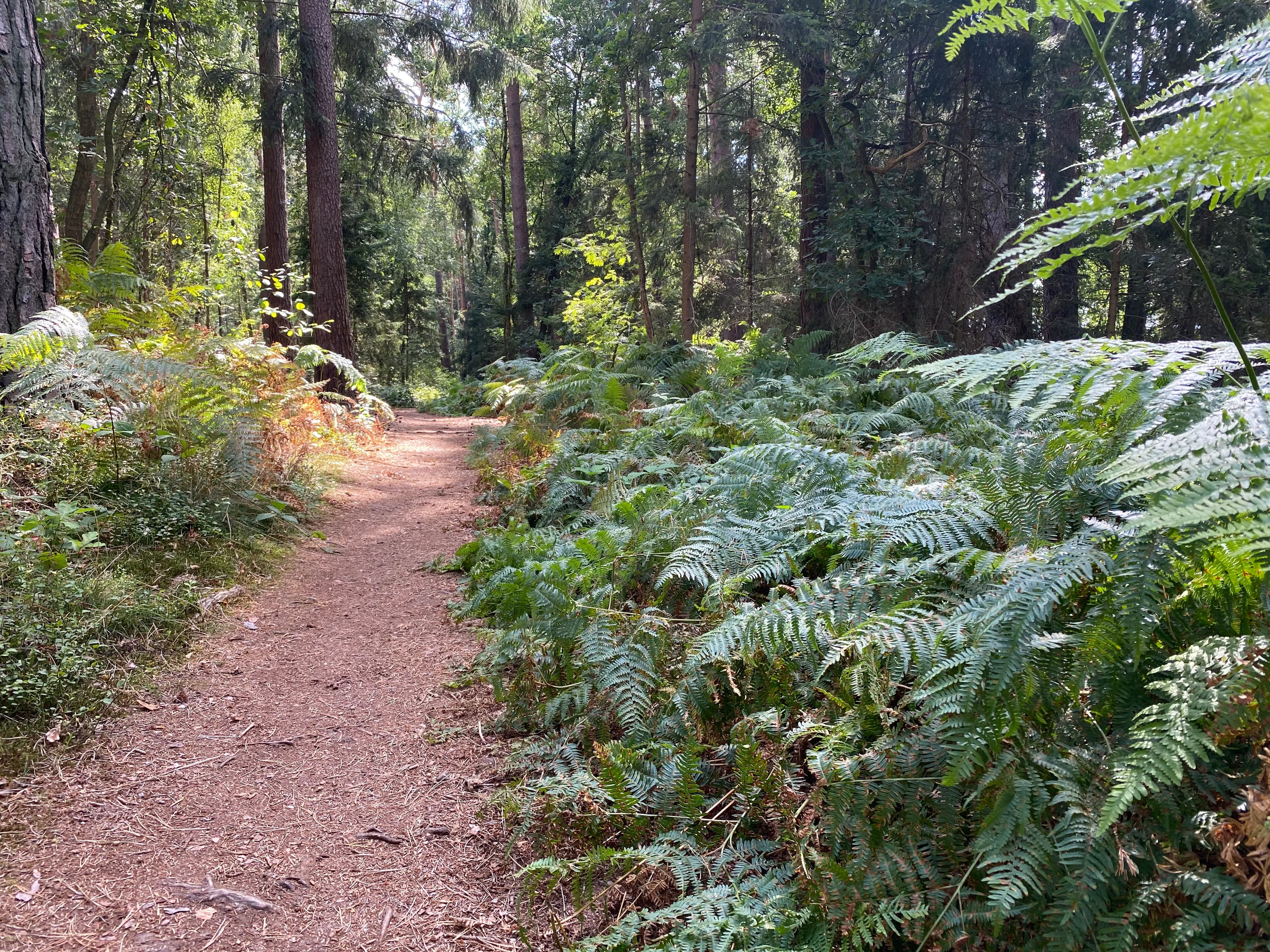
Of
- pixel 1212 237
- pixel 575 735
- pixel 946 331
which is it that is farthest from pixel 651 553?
pixel 1212 237

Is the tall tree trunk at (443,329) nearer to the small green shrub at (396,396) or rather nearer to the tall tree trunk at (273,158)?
the small green shrub at (396,396)

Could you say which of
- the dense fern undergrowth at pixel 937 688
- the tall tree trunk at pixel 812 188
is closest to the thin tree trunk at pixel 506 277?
the tall tree trunk at pixel 812 188

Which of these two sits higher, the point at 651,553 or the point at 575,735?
the point at 651,553

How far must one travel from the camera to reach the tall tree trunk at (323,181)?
946cm

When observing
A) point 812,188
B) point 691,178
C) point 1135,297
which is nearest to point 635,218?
point 691,178

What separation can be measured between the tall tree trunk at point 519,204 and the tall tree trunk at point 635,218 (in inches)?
310

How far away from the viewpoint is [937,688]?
171 cm

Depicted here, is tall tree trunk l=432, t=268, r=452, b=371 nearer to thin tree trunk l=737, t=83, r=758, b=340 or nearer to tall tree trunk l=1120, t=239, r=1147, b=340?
thin tree trunk l=737, t=83, r=758, b=340

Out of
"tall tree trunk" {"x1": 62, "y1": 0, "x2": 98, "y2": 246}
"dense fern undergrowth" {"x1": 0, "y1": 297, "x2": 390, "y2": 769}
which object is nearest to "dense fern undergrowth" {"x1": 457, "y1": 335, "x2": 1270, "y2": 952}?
"dense fern undergrowth" {"x1": 0, "y1": 297, "x2": 390, "y2": 769}

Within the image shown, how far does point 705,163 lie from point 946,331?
6.41 metres

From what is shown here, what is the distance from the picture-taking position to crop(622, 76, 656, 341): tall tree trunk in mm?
12156

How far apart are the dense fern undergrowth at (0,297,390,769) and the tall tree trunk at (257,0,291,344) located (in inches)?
162

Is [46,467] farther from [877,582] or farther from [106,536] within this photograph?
[877,582]

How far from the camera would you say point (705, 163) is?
45.2ft
